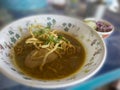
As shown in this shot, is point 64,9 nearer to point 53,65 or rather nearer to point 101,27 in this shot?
point 101,27

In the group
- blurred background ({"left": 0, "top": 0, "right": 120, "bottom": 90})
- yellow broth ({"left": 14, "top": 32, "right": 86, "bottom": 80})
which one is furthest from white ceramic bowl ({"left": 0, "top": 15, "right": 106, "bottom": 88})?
blurred background ({"left": 0, "top": 0, "right": 120, "bottom": 90})

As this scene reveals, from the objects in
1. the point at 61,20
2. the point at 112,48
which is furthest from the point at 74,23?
the point at 112,48

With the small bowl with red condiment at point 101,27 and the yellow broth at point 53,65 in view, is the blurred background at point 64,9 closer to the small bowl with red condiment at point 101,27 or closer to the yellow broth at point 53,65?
the small bowl with red condiment at point 101,27

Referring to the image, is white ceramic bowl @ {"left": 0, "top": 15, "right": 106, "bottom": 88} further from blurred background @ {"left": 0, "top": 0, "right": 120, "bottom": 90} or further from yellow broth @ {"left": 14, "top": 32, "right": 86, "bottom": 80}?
blurred background @ {"left": 0, "top": 0, "right": 120, "bottom": 90}

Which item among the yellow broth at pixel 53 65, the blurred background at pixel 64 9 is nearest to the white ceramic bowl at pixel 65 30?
the yellow broth at pixel 53 65

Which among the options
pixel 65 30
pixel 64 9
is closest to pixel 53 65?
pixel 65 30

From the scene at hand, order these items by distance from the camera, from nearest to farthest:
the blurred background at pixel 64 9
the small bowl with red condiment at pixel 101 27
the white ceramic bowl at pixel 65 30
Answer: the white ceramic bowl at pixel 65 30 → the small bowl with red condiment at pixel 101 27 → the blurred background at pixel 64 9

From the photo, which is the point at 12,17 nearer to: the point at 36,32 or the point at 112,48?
the point at 36,32
